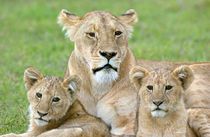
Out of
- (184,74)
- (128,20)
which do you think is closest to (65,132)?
(184,74)

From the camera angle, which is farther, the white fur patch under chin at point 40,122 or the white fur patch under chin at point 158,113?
the white fur patch under chin at point 40,122

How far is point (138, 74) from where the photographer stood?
5094 millimetres

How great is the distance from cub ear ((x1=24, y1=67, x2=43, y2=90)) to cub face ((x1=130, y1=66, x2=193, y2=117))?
95 cm

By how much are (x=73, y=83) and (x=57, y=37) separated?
528cm

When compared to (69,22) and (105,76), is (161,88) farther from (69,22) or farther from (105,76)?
(69,22)

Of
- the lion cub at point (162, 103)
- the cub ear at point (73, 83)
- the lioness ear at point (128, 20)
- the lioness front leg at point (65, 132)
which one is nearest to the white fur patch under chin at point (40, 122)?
the lioness front leg at point (65, 132)

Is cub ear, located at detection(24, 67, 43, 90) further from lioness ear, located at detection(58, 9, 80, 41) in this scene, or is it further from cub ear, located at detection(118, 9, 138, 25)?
cub ear, located at detection(118, 9, 138, 25)

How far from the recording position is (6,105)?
673 cm

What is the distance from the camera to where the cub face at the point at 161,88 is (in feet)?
15.5

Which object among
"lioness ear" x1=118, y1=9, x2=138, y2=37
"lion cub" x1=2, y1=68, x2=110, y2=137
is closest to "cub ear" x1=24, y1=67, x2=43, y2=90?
"lion cub" x1=2, y1=68, x2=110, y2=137

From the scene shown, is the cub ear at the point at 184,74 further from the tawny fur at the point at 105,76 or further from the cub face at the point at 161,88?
the tawny fur at the point at 105,76

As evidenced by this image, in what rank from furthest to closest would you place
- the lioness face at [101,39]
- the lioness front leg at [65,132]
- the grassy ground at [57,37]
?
the grassy ground at [57,37] → the lioness face at [101,39] → the lioness front leg at [65,132]

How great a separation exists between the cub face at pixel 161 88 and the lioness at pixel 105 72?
1.29 ft

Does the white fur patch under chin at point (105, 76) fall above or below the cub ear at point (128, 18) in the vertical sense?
below
